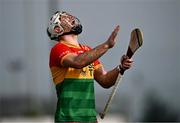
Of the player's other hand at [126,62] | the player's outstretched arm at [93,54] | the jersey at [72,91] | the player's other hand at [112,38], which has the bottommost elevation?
the jersey at [72,91]

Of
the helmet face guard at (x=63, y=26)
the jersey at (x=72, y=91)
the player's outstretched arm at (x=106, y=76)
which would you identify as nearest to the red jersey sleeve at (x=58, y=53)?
the jersey at (x=72, y=91)

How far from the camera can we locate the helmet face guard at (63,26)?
31.7ft

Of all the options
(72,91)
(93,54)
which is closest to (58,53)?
(72,91)

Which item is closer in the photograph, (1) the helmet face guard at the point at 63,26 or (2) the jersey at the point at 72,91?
(2) the jersey at the point at 72,91

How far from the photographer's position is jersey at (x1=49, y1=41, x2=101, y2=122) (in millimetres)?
9508

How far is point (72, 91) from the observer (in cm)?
951

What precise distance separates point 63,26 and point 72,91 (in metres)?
0.60

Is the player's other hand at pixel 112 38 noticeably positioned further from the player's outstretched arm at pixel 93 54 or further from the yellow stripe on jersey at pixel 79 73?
the yellow stripe on jersey at pixel 79 73

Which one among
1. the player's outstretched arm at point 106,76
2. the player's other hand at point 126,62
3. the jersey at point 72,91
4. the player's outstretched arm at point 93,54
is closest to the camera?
the player's outstretched arm at point 93,54

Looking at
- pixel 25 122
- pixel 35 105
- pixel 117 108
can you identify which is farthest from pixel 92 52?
pixel 117 108

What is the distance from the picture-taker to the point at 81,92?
9523 mm

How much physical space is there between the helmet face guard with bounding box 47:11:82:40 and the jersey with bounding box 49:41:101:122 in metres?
0.14

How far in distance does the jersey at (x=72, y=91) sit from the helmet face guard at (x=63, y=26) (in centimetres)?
14

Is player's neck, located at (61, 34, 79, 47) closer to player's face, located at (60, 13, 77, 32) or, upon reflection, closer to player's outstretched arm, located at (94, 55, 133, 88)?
player's face, located at (60, 13, 77, 32)
